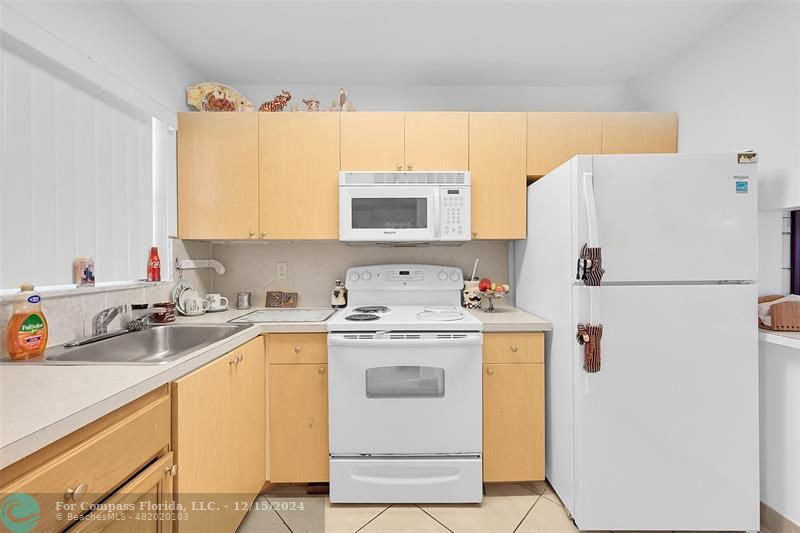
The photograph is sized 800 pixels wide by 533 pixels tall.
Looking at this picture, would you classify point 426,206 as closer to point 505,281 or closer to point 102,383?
point 505,281

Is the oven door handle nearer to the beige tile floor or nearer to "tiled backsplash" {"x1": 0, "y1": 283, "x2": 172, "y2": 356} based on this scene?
the beige tile floor

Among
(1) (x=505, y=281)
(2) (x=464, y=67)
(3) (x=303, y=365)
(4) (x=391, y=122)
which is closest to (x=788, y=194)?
(1) (x=505, y=281)

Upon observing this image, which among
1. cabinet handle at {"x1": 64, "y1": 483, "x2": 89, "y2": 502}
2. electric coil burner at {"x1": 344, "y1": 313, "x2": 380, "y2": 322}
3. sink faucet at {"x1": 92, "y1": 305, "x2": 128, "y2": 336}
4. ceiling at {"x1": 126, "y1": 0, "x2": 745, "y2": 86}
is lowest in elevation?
cabinet handle at {"x1": 64, "y1": 483, "x2": 89, "y2": 502}

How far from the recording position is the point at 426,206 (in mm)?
2105

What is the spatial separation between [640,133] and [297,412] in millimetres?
2512

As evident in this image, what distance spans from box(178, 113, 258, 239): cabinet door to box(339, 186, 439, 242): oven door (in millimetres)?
571

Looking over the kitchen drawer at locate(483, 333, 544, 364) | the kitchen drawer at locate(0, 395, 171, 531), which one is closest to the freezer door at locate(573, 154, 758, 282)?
the kitchen drawer at locate(483, 333, 544, 364)

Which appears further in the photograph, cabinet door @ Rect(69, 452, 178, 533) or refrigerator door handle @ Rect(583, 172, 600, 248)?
refrigerator door handle @ Rect(583, 172, 600, 248)

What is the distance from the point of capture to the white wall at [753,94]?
1547 mm

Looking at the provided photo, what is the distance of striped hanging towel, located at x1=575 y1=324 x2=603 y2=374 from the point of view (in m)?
1.51

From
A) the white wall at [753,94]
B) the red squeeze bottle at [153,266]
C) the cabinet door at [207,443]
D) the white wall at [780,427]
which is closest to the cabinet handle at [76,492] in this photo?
the cabinet door at [207,443]

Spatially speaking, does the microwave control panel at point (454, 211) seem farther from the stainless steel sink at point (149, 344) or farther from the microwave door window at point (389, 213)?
the stainless steel sink at point (149, 344)

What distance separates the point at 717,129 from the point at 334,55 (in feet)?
7.04

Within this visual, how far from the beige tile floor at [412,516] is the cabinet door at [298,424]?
132mm
